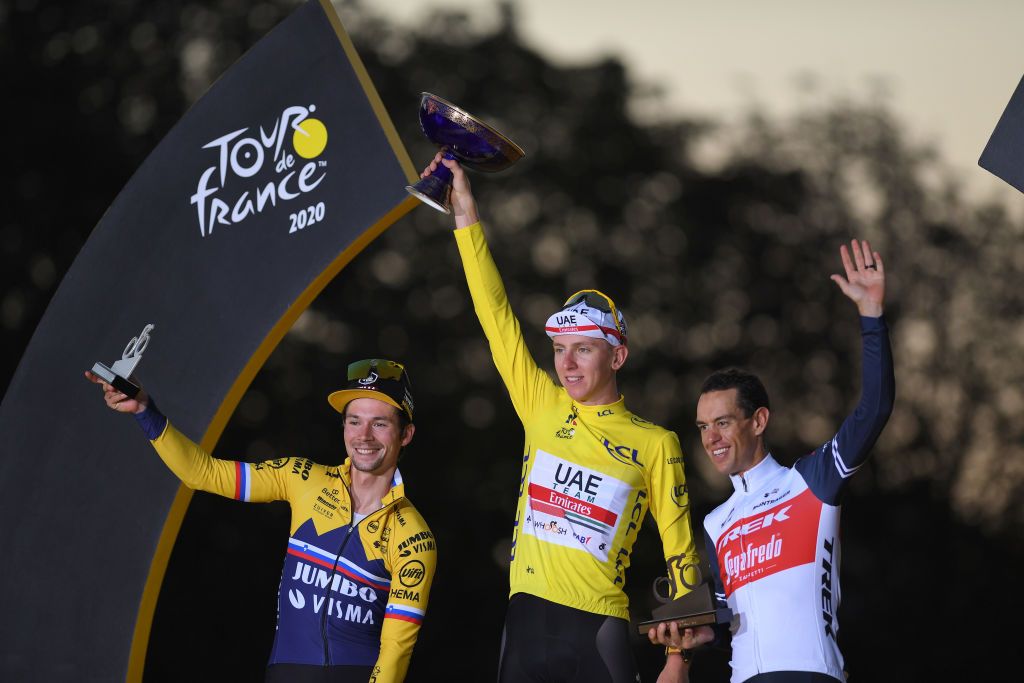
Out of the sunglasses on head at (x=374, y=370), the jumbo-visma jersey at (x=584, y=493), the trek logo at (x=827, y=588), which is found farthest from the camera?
the sunglasses on head at (x=374, y=370)

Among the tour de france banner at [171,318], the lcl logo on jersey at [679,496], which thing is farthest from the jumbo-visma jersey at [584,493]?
the tour de france banner at [171,318]

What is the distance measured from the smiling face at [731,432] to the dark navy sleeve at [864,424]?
20cm

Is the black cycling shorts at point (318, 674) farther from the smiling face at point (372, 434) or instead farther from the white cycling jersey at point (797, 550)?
the white cycling jersey at point (797, 550)

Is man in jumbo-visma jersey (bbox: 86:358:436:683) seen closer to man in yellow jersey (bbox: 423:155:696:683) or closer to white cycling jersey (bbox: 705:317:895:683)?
man in yellow jersey (bbox: 423:155:696:683)

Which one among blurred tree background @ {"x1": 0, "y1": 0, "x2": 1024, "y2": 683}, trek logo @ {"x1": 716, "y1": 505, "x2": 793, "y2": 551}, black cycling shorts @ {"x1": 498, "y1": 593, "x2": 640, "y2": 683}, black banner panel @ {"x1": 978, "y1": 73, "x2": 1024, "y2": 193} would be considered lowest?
black cycling shorts @ {"x1": 498, "y1": 593, "x2": 640, "y2": 683}

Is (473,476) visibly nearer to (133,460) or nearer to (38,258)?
(38,258)

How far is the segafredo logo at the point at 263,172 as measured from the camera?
15.6 feet

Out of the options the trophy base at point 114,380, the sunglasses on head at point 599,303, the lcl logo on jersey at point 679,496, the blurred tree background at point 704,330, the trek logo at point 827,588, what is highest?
the blurred tree background at point 704,330

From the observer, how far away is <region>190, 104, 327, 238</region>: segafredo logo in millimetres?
4750

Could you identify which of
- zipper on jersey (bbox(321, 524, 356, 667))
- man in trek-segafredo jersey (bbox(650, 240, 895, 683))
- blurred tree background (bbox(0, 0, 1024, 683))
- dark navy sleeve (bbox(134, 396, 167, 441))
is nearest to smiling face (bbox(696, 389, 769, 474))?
man in trek-segafredo jersey (bbox(650, 240, 895, 683))

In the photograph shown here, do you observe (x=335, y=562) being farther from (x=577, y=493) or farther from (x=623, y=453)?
A: (x=623, y=453)

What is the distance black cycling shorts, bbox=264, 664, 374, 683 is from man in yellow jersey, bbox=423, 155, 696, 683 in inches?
18.1

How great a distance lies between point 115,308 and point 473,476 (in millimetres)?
7477

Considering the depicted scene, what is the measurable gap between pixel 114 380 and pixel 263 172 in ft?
3.21
